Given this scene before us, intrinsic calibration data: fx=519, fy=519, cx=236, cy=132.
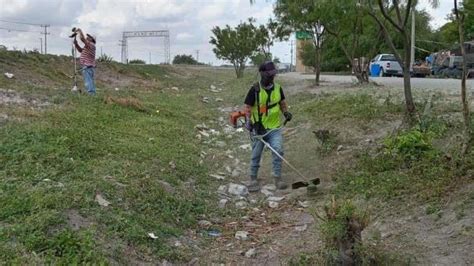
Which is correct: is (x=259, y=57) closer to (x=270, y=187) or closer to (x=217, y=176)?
(x=217, y=176)

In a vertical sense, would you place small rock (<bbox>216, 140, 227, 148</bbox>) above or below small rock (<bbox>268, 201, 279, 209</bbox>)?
above

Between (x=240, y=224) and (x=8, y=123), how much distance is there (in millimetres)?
3994

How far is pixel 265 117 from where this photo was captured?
6.88 meters

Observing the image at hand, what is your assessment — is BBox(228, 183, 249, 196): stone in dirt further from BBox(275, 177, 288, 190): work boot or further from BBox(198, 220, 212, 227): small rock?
BBox(198, 220, 212, 227): small rock

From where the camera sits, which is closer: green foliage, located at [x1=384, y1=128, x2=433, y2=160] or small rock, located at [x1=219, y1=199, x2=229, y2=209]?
small rock, located at [x1=219, y1=199, x2=229, y2=209]

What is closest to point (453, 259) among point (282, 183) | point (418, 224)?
point (418, 224)

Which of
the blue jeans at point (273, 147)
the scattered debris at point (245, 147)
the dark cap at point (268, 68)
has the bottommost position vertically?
the scattered debris at point (245, 147)

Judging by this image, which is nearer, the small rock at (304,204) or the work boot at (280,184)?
the small rock at (304,204)

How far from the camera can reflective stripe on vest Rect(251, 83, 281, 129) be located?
6.77 metres

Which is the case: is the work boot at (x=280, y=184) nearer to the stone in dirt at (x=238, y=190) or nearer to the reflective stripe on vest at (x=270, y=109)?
the stone in dirt at (x=238, y=190)

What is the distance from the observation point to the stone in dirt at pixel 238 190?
6.68 m

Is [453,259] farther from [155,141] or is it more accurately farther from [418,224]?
[155,141]

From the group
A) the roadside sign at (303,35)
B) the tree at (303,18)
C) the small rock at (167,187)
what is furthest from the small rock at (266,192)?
Result: the roadside sign at (303,35)

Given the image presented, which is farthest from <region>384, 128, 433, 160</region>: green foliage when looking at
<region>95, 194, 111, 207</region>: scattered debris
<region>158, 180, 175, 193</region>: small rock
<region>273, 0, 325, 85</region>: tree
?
<region>273, 0, 325, 85</region>: tree
